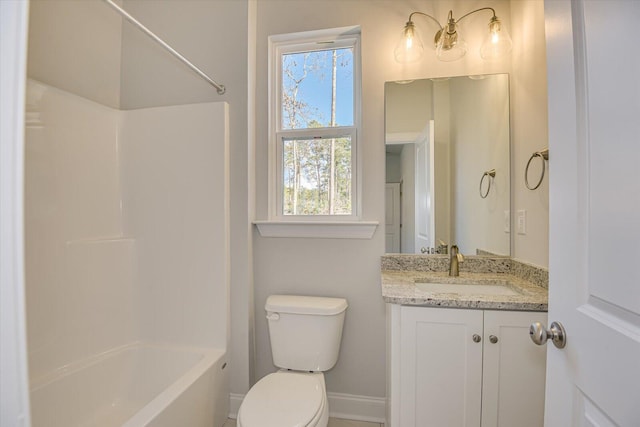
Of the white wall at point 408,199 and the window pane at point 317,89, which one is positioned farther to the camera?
the window pane at point 317,89

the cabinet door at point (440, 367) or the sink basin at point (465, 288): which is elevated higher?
the sink basin at point (465, 288)

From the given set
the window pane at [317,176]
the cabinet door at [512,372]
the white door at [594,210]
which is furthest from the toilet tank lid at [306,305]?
the white door at [594,210]

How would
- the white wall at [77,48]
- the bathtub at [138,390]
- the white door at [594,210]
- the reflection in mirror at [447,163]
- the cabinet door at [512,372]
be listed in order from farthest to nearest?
the reflection in mirror at [447,163], the white wall at [77,48], the bathtub at [138,390], the cabinet door at [512,372], the white door at [594,210]

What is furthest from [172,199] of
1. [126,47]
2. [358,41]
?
[358,41]

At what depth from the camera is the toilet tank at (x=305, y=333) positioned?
1505 millimetres

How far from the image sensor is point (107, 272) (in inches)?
64.4

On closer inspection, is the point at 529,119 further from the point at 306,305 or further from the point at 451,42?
the point at 306,305

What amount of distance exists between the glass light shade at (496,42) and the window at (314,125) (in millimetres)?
727

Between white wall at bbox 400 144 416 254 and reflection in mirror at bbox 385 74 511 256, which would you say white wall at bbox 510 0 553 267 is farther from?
white wall at bbox 400 144 416 254

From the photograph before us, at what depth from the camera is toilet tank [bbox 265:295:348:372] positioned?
4.94 ft

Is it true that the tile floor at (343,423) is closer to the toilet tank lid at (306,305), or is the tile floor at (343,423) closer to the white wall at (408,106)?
→ the toilet tank lid at (306,305)

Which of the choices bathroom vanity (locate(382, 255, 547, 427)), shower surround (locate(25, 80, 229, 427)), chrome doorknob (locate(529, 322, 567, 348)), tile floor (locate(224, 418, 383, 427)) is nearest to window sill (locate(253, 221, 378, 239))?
shower surround (locate(25, 80, 229, 427))

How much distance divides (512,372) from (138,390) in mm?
1904

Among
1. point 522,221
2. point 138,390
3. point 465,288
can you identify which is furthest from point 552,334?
point 138,390
